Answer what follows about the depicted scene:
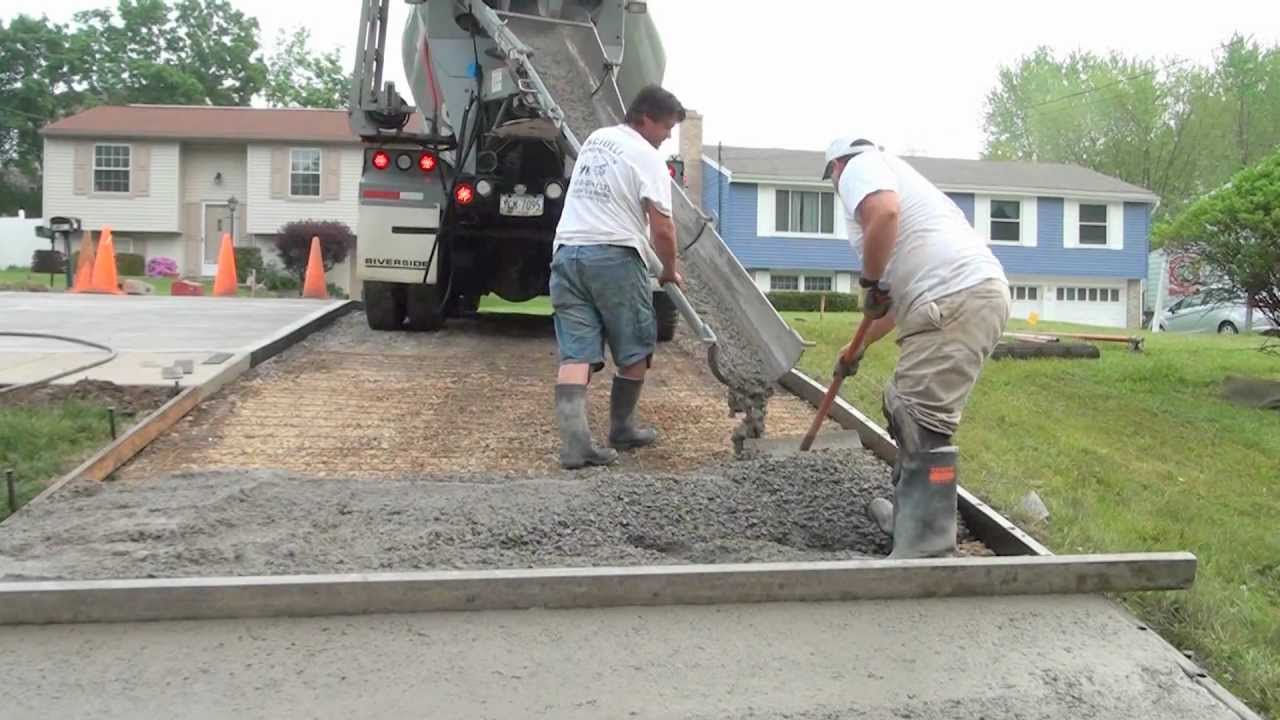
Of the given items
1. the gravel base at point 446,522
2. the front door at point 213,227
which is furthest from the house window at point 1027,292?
the gravel base at point 446,522

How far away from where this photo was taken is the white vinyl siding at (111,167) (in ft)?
101

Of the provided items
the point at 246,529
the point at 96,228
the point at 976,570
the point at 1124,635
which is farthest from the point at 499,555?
the point at 96,228

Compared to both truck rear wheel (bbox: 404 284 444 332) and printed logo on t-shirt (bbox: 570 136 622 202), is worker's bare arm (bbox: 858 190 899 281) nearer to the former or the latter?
printed logo on t-shirt (bbox: 570 136 622 202)

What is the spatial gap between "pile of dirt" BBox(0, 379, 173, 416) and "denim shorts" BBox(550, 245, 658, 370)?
2.20 metres

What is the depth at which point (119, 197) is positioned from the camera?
1206 inches

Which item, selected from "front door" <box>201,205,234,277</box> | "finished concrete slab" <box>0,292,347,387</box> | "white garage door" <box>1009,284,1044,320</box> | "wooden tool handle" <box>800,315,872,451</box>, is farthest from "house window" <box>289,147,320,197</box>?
"wooden tool handle" <box>800,315,872,451</box>

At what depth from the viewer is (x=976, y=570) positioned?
2908 mm

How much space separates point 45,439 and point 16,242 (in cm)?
3414

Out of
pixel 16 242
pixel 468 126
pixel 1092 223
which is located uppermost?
pixel 1092 223

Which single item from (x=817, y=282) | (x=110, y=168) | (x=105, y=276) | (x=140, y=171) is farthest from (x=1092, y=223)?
(x=110, y=168)

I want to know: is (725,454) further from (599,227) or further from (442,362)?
(442,362)

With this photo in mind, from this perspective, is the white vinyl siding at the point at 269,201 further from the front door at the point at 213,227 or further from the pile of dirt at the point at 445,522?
the pile of dirt at the point at 445,522

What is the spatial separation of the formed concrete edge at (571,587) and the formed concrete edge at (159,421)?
4.02 ft

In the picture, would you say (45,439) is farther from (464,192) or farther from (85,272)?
(85,272)
